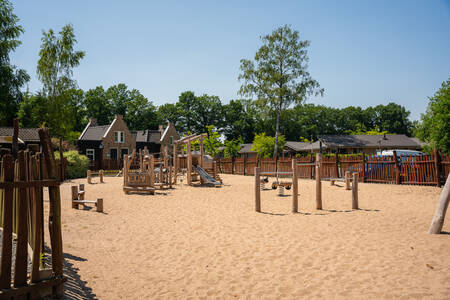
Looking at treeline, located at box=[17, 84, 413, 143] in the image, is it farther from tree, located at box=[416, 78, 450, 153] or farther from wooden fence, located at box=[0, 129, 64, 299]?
wooden fence, located at box=[0, 129, 64, 299]

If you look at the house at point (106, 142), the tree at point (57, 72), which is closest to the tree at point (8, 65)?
the tree at point (57, 72)

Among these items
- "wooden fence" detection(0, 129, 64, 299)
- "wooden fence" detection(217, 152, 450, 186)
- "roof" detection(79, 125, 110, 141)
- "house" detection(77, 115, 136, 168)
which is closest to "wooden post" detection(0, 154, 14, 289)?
"wooden fence" detection(0, 129, 64, 299)

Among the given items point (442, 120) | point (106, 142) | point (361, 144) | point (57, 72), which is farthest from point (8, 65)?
point (361, 144)

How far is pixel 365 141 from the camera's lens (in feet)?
174

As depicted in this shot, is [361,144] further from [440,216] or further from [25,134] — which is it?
[440,216]

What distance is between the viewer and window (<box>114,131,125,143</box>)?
139ft

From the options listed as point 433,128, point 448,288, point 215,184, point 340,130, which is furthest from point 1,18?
point 340,130

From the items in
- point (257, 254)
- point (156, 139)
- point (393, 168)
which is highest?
point (156, 139)

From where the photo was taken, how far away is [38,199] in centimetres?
358

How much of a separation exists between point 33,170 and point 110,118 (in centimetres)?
7333

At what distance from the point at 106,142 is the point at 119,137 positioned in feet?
6.60

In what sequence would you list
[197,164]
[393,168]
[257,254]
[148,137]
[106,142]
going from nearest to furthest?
[257,254] → [393,168] → [197,164] → [106,142] → [148,137]

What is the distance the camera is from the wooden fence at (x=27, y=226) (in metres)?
3.29

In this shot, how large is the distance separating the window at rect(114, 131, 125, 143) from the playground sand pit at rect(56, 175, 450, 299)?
3331 cm
